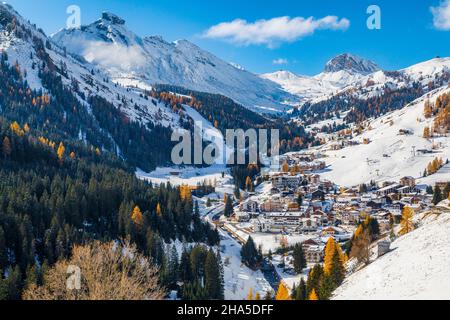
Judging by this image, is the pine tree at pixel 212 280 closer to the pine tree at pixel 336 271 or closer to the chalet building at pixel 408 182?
the pine tree at pixel 336 271

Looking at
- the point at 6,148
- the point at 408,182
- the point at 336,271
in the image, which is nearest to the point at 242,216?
the point at 408,182

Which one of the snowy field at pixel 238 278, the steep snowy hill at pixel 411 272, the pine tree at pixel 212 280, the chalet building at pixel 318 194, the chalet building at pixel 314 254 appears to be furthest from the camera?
the chalet building at pixel 318 194

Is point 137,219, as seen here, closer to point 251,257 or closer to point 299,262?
point 251,257

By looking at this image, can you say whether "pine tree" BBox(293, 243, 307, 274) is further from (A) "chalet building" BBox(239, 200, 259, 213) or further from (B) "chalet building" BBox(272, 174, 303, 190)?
(B) "chalet building" BBox(272, 174, 303, 190)

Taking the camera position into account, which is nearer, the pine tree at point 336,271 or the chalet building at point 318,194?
the pine tree at point 336,271

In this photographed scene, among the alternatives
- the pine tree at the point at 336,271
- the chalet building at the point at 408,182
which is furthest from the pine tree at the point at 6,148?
the chalet building at the point at 408,182

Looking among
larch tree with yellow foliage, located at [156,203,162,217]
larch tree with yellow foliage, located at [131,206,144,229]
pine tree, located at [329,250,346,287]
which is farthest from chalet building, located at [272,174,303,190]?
pine tree, located at [329,250,346,287]

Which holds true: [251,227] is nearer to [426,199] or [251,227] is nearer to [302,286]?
[426,199]

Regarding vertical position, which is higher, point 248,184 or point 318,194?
point 248,184
